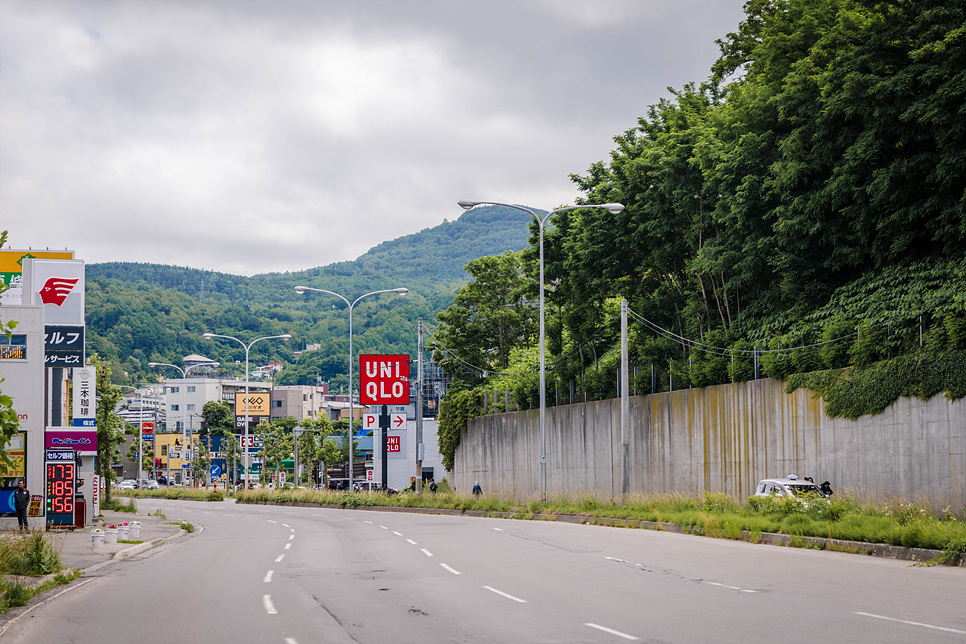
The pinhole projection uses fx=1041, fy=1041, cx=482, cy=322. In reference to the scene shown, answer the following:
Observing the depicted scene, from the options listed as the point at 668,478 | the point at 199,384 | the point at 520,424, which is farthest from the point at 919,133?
the point at 199,384

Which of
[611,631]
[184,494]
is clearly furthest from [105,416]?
[611,631]

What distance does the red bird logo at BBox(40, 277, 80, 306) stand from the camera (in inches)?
1581

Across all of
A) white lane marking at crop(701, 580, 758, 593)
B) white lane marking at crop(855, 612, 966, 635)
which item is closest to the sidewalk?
white lane marking at crop(701, 580, 758, 593)

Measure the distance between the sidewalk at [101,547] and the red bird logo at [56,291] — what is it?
8799 mm

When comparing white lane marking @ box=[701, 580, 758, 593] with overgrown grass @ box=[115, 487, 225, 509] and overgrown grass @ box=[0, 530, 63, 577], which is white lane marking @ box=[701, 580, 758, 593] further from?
overgrown grass @ box=[115, 487, 225, 509]

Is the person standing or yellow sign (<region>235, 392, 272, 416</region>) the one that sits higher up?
yellow sign (<region>235, 392, 272, 416</region>)

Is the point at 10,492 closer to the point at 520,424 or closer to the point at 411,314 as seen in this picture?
the point at 520,424

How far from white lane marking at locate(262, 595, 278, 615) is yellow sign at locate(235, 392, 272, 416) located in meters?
124

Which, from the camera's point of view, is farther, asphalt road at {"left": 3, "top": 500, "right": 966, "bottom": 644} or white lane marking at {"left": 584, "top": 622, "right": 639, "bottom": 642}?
asphalt road at {"left": 3, "top": 500, "right": 966, "bottom": 644}

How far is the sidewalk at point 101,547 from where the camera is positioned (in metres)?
23.8

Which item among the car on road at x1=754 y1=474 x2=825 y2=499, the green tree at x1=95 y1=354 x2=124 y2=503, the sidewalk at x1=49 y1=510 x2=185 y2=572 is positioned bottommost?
the sidewalk at x1=49 y1=510 x2=185 y2=572

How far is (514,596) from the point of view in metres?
14.5

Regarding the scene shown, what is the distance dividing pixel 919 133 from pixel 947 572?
55.9 ft

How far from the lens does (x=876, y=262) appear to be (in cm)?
3247
